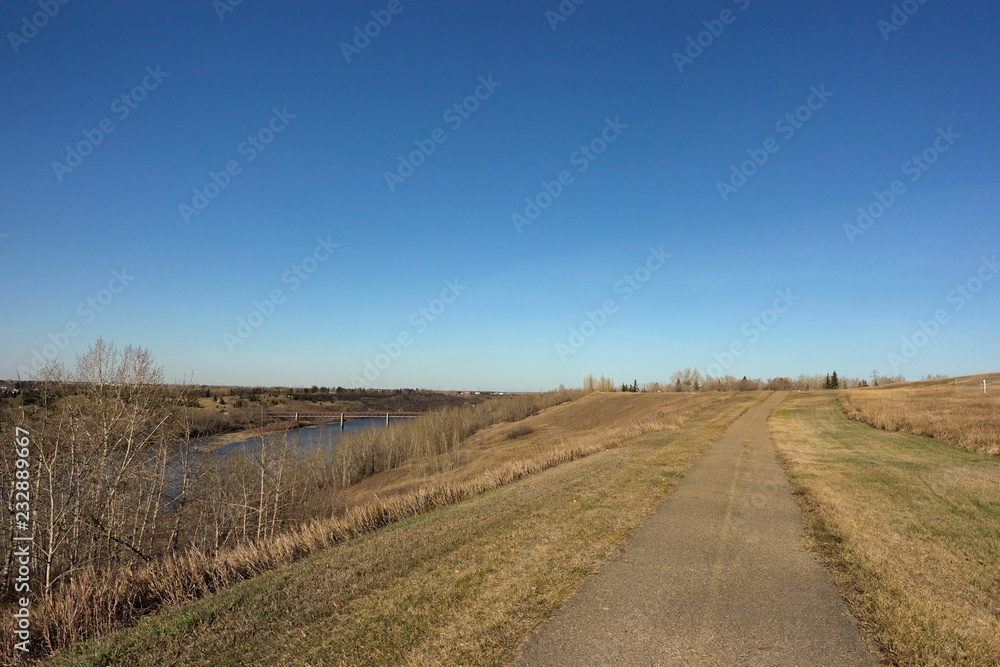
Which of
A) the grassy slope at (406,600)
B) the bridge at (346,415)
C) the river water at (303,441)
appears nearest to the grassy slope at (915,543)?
the grassy slope at (406,600)

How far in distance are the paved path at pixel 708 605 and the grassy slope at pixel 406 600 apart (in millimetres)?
368

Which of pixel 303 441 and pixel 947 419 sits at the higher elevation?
pixel 947 419

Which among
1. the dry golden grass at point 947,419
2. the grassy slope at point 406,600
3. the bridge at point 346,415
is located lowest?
the bridge at point 346,415

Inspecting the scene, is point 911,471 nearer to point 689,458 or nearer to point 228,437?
point 689,458

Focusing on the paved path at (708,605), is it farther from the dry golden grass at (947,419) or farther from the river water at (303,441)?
the river water at (303,441)

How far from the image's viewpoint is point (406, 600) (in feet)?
17.6

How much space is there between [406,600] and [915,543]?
689 cm

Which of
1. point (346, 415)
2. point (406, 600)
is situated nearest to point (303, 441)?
point (406, 600)

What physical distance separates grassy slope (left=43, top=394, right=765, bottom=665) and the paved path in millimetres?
368

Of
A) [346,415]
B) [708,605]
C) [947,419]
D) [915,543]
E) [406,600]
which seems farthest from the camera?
[346,415]

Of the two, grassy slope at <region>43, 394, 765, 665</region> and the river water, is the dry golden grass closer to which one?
grassy slope at <region>43, 394, 765, 665</region>

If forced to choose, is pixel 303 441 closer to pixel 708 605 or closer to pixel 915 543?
pixel 708 605

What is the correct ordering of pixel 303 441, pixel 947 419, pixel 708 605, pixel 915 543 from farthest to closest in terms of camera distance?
pixel 303 441 < pixel 947 419 < pixel 915 543 < pixel 708 605

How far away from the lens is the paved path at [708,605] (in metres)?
4.01
